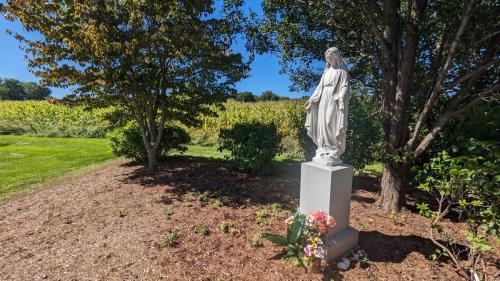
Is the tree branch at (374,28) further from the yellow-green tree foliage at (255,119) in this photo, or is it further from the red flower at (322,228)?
Result: the yellow-green tree foliage at (255,119)

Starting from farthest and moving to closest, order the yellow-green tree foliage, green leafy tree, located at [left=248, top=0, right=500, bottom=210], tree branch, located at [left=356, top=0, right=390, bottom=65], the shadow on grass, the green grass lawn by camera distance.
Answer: the yellow-green tree foliage
the green grass lawn
the shadow on grass
tree branch, located at [left=356, top=0, right=390, bottom=65]
green leafy tree, located at [left=248, top=0, right=500, bottom=210]

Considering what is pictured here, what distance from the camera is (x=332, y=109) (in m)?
3.61

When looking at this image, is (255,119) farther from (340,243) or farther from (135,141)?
(340,243)

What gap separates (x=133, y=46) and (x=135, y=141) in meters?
3.85

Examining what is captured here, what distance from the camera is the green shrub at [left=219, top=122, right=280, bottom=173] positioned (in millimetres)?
7176

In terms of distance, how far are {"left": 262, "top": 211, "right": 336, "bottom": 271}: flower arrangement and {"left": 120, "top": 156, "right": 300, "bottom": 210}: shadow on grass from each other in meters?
1.68

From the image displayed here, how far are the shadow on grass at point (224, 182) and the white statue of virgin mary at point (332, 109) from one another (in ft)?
6.59

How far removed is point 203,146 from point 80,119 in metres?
10.7

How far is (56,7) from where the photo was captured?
5.38m

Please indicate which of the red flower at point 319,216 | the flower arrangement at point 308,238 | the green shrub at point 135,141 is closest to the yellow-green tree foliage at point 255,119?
the green shrub at point 135,141

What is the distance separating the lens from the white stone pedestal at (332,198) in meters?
3.43

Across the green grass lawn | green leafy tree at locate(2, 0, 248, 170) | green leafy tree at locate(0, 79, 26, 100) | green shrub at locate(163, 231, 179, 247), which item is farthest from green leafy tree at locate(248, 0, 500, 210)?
green leafy tree at locate(0, 79, 26, 100)

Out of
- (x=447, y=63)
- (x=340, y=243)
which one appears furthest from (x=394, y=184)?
(x=447, y=63)

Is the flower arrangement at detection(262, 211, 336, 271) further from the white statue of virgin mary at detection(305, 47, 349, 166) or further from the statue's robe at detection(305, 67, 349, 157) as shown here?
the statue's robe at detection(305, 67, 349, 157)
